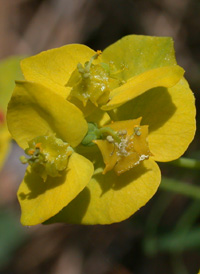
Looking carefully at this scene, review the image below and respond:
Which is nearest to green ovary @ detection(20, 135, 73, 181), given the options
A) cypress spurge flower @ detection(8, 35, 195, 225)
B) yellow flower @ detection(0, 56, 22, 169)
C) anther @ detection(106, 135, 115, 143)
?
cypress spurge flower @ detection(8, 35, 195, 225)

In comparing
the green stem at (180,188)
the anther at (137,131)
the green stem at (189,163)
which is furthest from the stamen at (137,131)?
the green stem at (180,188)

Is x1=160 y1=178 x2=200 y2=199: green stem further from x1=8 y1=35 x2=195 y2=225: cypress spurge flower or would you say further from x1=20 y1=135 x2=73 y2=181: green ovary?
x1=20 y1=135 x2=73 y2=181: green ovary

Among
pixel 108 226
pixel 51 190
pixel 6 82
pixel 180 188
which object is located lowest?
pixel 108 226

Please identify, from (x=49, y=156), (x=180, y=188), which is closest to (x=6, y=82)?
(x=180, y=188)

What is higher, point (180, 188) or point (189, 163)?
point (189, 163)

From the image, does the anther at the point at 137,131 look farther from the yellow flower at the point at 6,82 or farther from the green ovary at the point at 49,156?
the yellow flower at the point at 6,82

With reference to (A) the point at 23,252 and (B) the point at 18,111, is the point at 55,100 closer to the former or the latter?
(B) the point at 18,111

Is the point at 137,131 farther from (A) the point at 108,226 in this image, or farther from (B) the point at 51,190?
(A) the point at 108,226
